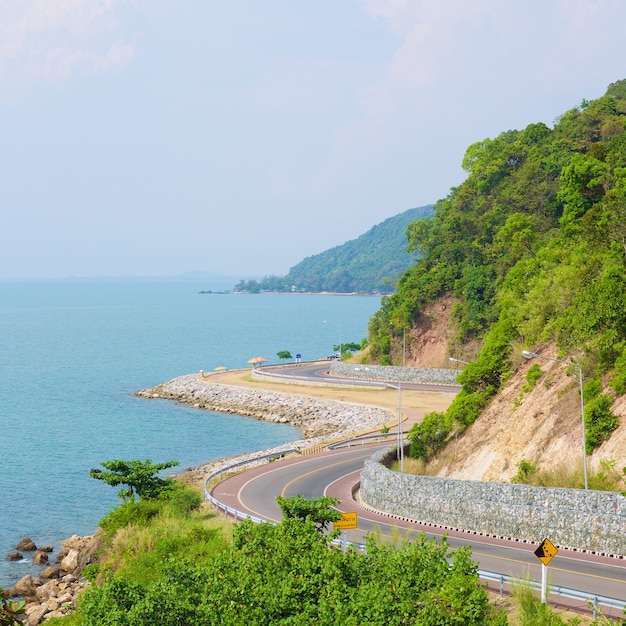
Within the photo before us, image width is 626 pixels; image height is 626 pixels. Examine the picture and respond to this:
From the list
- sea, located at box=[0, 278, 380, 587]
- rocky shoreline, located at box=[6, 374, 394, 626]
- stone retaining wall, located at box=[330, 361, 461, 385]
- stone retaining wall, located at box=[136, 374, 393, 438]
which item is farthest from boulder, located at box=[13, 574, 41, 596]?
stone retaining wall, located at box=[330, 361, 461, 385]

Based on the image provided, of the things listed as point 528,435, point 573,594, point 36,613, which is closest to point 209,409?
point 528,435

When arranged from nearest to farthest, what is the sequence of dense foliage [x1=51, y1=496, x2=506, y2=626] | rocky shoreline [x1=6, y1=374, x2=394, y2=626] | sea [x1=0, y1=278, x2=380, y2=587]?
dense foliage [x1=51, y1=496, x2=506, y2=626] → rocky shoreline [x1=6, y1=374, x2=394, y2=626] → sea [x1=0, y1=278, x2=380, y2=587]

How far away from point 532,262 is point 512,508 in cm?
2746

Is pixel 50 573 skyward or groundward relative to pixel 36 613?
groundward

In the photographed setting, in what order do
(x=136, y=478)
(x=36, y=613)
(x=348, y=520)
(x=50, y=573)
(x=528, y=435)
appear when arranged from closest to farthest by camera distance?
(x=348, y=520) → (x=36, y=613) → (x=528, y=435) → (x=50, y=573) → (x=136, y=478)

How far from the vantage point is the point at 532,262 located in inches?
2227

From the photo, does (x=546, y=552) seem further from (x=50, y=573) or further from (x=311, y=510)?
(x=50, y=573)

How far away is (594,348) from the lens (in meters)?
39.5

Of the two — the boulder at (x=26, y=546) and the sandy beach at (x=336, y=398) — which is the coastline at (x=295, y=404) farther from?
the boulder at (x=26, y=546)

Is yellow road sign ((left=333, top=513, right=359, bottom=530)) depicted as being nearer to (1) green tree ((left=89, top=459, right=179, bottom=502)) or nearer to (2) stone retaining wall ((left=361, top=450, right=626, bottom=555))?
(2) stone retaining wall ((left=361, top=450, right=626, bottom=555))

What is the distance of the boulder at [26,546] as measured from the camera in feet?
141

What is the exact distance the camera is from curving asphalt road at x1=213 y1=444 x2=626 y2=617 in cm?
2681

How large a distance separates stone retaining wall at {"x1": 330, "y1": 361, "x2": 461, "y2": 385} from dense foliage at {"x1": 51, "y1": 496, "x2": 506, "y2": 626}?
62.8 meters

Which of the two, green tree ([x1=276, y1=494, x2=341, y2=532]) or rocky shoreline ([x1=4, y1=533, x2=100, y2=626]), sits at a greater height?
green tree ([x1=276, y1=494, x2=341, y2=532])
